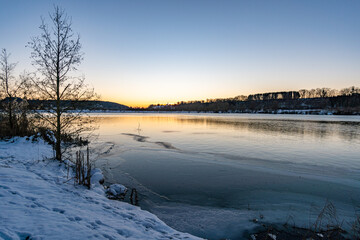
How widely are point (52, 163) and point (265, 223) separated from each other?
Answer: 9136 mm

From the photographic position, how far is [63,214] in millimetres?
4285

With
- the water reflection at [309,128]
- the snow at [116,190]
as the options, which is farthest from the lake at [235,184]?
the water reflection at [309,128]

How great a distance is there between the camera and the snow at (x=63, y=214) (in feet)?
11.4

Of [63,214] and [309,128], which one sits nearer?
[63,214]

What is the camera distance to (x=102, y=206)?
5.40 metres

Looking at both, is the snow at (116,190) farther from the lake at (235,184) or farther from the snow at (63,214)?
the lake at (235,184)

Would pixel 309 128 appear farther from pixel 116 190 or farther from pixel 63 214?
pixel 63 214

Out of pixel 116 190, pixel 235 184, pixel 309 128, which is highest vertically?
→ pixel 309 128

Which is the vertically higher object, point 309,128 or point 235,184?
point 309,128

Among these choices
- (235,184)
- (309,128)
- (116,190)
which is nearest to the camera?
(116,190)

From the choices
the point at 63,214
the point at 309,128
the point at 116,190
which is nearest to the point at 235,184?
the point at 116,190

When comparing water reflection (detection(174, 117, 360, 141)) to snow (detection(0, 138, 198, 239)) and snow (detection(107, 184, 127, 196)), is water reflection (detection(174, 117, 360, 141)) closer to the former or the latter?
snow (detection(107, 184, 127, 196))

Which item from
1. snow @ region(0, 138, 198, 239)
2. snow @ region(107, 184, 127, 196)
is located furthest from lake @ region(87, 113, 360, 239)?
snow @ region(0, 138, 198, 239)

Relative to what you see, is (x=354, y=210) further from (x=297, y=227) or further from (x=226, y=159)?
(x=226, y=159)
